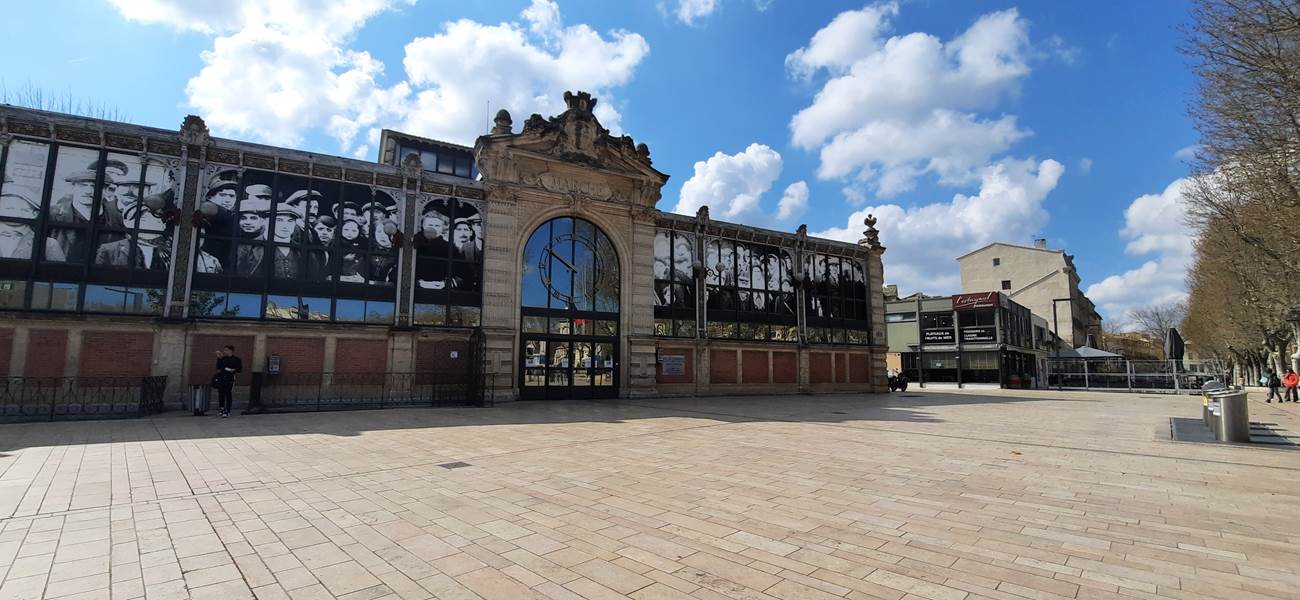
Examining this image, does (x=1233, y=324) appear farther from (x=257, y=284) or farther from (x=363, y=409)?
(x=257, y=284)

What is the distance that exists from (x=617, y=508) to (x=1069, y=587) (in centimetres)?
376

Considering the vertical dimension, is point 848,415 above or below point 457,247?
below

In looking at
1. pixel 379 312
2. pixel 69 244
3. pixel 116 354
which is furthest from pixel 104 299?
pixel 379 312

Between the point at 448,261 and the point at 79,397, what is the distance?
9981 millimetres

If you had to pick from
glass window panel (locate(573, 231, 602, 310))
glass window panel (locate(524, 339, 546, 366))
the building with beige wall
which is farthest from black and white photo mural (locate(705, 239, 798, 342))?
the building with beige wall

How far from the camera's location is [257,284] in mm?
16859

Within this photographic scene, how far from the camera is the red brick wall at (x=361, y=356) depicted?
1755 centimetres

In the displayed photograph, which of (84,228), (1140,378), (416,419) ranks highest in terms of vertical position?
(84,228)

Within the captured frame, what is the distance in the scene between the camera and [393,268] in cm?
1877

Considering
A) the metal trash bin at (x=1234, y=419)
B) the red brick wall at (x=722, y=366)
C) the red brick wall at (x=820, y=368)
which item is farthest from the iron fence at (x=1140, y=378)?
the metal trash bin at (x=1234, y=419)

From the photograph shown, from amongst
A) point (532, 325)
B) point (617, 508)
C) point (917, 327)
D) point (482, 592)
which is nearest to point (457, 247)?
point (532, 325)

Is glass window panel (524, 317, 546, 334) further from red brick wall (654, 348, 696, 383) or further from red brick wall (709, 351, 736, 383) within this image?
red brick wall (709, 351, 736, 383)

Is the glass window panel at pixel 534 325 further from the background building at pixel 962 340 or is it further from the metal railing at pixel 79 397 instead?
the background building at pixel 962 340

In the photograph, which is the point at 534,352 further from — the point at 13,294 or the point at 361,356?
the point at 13,294
